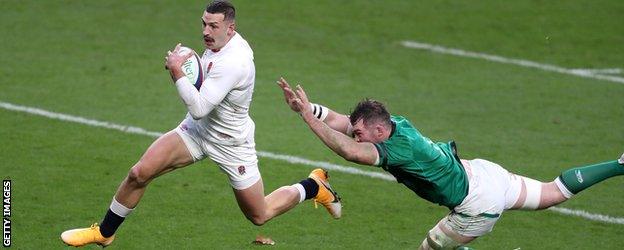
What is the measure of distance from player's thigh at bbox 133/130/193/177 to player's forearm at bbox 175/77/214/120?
779 millimetres

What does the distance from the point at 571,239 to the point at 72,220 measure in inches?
192

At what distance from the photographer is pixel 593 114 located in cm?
1662

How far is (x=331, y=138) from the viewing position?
9.42 metres

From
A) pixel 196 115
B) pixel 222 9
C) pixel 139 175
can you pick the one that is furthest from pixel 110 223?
pixel 222 9

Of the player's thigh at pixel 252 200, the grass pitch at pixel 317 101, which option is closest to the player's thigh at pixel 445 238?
the grass pitch at pixel 317 101

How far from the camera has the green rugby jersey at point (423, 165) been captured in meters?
9.69

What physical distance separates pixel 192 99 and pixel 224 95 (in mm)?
324

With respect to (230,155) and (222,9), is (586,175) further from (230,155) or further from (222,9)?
(222,9)

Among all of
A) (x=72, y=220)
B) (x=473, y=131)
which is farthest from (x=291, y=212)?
(x=473, y=131)

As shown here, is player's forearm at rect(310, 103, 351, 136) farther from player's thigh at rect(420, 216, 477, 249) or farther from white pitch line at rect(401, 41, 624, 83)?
white pitch line at rect(401, 41, 624, 83)

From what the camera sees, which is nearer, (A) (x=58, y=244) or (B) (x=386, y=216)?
(A) (x=58, y=244)

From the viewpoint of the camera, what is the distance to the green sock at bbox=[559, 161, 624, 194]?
10570mm

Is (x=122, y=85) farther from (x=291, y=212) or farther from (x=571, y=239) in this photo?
(x=571, y=239)

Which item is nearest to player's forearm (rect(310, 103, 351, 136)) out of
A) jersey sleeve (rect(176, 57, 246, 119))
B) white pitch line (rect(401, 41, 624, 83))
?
jersey sleeve (rect(176, 57, 246, 119))
